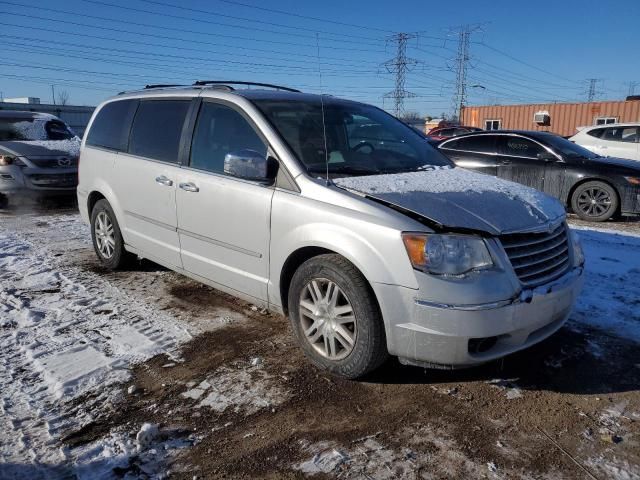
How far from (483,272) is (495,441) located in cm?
86

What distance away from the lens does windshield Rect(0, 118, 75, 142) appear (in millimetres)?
9742

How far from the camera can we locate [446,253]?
2828 millimetres

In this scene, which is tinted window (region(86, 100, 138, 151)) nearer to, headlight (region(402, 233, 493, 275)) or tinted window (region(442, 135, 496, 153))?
headlight (region(402, 233, 493, 275))

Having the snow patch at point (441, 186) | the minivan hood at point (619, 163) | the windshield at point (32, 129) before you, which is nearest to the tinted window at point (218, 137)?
the snow patch at point (441, 186)

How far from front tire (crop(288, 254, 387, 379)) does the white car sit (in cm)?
1221

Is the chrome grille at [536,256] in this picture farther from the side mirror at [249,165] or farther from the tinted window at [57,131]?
the tinted window at [57,131]

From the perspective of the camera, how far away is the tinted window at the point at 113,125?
5.15 meters

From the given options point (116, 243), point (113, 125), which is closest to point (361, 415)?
point (116, 243)

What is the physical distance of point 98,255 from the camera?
5688 mm

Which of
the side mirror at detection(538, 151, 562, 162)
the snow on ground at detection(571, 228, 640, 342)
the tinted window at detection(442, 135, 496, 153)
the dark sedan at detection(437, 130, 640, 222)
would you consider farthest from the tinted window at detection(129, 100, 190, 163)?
the side mirror at detection(538, 151, 562, 162)

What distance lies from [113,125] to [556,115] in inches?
1133

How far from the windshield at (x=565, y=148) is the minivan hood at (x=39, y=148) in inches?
327

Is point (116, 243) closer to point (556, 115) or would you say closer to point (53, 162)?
point (53, 162)

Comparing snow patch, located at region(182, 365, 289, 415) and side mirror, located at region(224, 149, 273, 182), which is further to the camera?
side mirror, located at region(224, 149, 273, 182)
